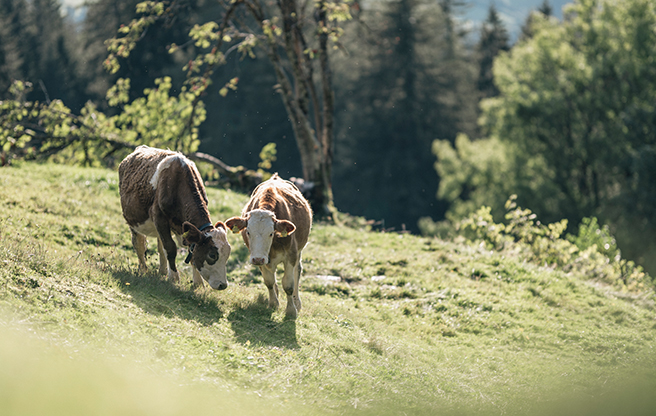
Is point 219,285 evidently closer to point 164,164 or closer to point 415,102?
point 164,164

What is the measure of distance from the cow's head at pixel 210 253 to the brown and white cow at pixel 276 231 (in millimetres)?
306

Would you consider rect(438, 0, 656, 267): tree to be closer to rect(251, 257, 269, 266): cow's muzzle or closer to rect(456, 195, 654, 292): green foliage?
rect(456, 195, 654, 292): green foliage

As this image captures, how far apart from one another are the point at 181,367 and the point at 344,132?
4674 centimetres

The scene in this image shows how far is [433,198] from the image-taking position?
5266 cm

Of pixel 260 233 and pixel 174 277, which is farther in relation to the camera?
pixel 174 277

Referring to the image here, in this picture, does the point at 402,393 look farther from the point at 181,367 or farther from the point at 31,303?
the point at 31,303

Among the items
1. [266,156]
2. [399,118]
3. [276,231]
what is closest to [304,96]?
[266,156]

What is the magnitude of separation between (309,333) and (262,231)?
160cm

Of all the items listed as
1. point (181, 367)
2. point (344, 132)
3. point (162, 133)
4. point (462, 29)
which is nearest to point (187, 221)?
point (181, 367)

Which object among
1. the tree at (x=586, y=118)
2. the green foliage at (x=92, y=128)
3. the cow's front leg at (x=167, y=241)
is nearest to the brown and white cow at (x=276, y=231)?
the cow's front leg at (x=167, y=241)

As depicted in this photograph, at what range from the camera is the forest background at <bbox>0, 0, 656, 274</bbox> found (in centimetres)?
2422

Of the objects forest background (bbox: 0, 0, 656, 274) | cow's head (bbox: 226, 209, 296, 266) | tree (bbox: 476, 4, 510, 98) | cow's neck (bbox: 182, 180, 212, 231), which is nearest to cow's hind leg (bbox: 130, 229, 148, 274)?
cow's neck (bbox: 182, 180, 212, 231)

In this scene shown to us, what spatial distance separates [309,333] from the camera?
8531 mm

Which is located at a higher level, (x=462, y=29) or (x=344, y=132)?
(x=462, y=29)
